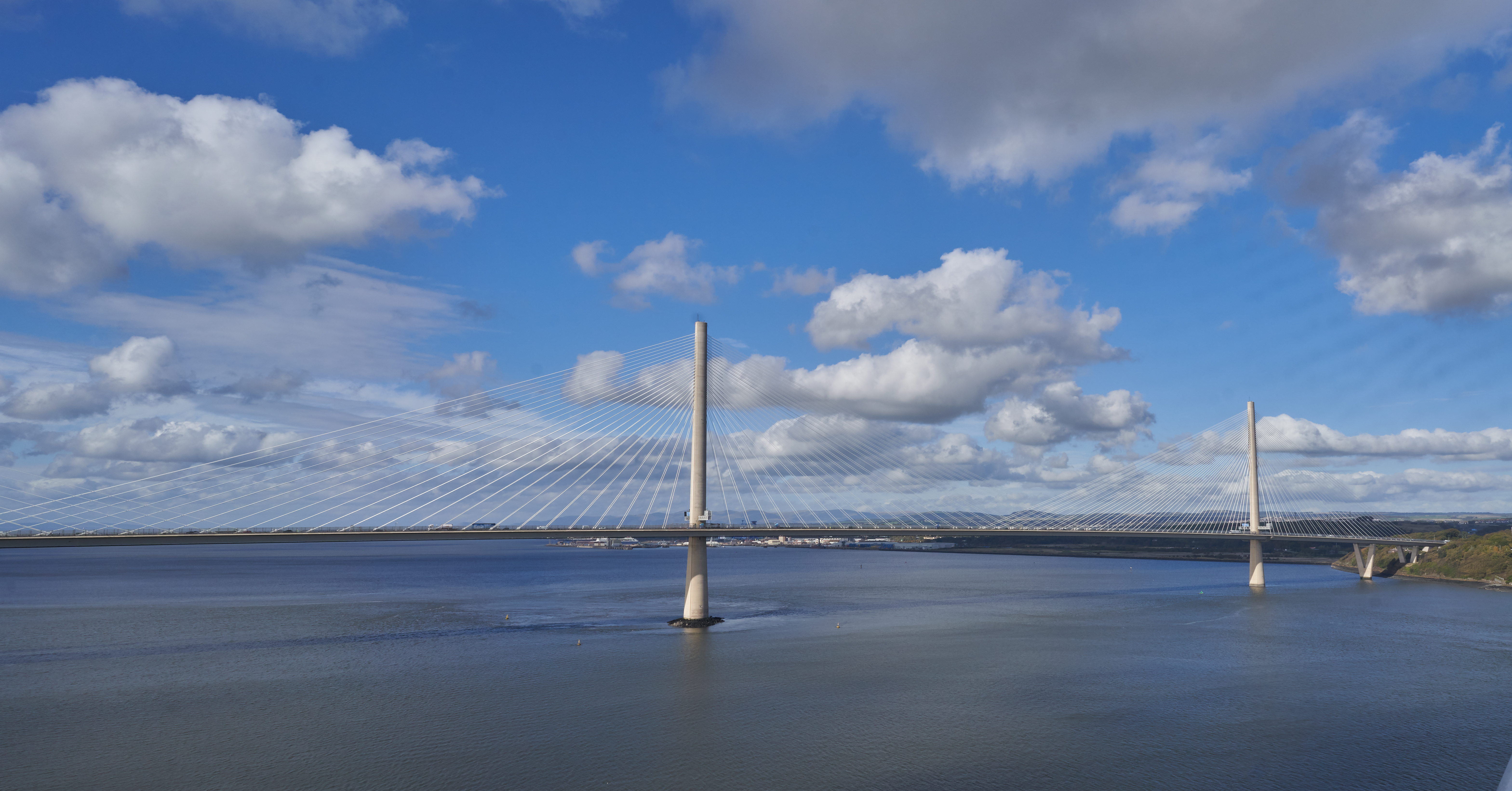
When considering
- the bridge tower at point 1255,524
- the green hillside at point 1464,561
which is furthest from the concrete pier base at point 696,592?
the green hillside at point 1464,561

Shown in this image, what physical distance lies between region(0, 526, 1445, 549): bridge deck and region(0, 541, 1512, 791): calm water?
6.21 meters

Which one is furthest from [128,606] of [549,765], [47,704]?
[549,765]

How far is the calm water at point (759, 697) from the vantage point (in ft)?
84.5

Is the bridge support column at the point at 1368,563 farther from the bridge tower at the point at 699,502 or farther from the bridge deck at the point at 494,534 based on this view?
the bridge tower at the point at 699,502

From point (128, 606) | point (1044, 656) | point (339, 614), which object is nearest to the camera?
point (1044, 656)

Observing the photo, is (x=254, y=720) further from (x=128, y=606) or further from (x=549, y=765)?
(x=128, y=606)

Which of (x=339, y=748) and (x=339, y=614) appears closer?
(x=339, y=748)

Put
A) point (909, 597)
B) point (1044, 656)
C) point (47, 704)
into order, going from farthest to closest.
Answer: point (909, 597) → point (1044, 656) → point (47, 704)

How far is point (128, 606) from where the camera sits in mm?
74188

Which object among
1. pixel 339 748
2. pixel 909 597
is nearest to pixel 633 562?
pixel 909 597

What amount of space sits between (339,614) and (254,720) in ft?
130

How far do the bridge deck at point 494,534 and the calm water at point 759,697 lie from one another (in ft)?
20.4

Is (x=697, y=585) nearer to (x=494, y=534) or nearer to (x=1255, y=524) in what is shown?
(x=494, y=534)

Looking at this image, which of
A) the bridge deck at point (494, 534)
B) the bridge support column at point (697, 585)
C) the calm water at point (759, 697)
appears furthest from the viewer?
the bridge support column at point (697, 585)
